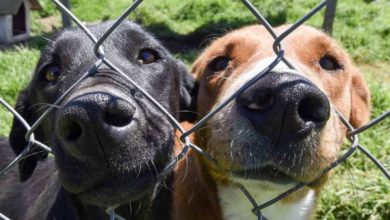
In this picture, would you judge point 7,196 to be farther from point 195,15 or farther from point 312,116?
point 195,15

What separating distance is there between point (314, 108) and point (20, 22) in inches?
386

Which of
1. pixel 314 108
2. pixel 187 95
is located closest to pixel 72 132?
pixel 314 108

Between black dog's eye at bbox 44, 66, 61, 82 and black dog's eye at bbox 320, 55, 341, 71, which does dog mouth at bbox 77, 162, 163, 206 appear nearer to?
black dog's eye at bbox 44, 66, 61, 82

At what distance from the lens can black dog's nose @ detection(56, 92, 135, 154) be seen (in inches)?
70.4

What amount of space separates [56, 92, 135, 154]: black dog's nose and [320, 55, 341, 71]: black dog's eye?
4.50 ft

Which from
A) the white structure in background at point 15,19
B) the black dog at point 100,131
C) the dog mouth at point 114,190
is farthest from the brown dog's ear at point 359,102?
the white structure in background at point 15,19

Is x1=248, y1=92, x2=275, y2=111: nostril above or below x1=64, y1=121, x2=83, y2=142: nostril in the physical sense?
above

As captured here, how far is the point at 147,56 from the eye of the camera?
2.83m

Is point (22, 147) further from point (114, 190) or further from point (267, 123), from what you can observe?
point (267, 123)

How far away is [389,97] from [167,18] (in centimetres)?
596

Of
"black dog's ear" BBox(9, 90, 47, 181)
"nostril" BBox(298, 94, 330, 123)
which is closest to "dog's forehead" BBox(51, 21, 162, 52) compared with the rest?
"black dog's ear" BBox(9, 90, 47, 181)

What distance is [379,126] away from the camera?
4836mm

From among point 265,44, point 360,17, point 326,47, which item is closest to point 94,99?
point 265,44

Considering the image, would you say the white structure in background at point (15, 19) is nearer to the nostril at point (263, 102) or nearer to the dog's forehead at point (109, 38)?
the dog's forehead at point (109, 38)
